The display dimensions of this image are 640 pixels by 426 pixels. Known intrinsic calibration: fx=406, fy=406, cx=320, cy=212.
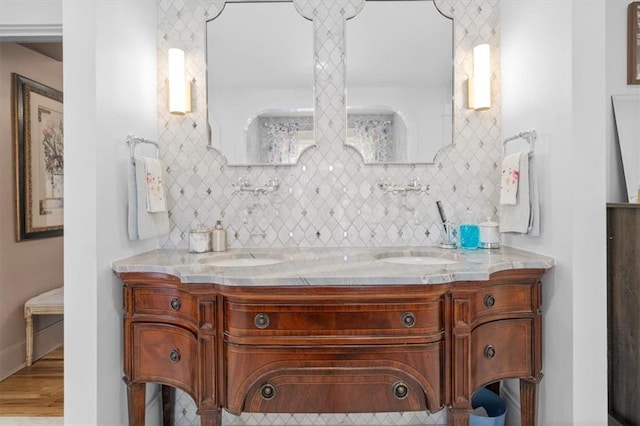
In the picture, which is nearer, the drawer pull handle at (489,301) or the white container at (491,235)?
the drawer pull handle at (489,301)

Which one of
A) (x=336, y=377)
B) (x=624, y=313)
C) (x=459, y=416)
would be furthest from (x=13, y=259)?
(x=624, y=313)

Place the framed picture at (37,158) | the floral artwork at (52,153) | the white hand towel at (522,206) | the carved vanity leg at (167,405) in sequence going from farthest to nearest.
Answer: the floral artwork at (52,153) < the framed picture at (37,158) < the carved vanity leg at (167,405) < the white hand towel at (522,206)

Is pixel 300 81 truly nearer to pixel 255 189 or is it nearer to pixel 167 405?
pixel 255 189

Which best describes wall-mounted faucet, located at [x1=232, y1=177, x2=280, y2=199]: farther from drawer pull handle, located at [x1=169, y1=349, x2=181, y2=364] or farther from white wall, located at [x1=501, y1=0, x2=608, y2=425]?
white wall, located at [x1=501, y1=0, x2=608, y2=425]

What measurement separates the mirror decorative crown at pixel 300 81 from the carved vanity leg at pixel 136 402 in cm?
121

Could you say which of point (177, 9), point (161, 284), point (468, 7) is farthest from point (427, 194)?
point (177, 9)

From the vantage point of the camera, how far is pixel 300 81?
2.29 meters

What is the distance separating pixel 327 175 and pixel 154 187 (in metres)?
0.92

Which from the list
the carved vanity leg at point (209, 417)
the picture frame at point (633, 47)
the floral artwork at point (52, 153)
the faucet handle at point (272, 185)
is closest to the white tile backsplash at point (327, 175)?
the faucet handle at point (272, 185)

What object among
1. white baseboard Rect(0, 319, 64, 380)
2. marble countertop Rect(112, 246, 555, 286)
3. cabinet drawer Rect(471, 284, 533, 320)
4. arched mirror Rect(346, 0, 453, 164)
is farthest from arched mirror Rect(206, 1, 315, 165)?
white baseboard Rect(0, 319, 64, 380)

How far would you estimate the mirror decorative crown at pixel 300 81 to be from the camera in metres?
2.29

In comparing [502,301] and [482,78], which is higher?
[482,78]

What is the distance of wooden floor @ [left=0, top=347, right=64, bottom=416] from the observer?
2418mm

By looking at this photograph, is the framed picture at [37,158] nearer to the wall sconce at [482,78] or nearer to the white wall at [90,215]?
the white wall at [90,215]
